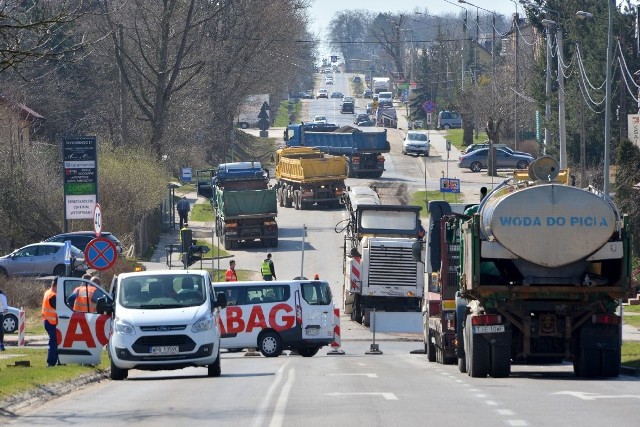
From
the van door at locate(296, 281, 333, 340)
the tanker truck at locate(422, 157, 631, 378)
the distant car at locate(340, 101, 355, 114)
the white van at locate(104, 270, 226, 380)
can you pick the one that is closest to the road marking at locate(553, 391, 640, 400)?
the tanker truck at locate(422, 157, 631, 378)

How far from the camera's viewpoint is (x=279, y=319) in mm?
29984

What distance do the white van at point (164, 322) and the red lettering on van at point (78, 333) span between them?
130cm

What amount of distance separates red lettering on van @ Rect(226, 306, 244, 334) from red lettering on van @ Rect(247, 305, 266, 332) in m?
0.22

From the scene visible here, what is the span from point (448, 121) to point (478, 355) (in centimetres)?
10236

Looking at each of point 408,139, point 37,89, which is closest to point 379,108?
point 408,139

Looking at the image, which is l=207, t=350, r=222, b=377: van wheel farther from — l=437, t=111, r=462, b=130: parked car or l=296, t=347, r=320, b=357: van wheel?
l=437, t=111, r=462, b=130: parked car

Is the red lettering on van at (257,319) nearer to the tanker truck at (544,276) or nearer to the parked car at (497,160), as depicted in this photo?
the tanker truck at (544,276)

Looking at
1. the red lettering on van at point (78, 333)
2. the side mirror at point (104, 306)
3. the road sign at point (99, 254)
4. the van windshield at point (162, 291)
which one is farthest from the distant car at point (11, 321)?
the side mirror at point (104, 306)

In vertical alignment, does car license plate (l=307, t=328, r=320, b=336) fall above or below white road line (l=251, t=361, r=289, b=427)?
below

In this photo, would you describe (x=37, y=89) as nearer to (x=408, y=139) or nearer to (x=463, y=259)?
(x=408, y=139)

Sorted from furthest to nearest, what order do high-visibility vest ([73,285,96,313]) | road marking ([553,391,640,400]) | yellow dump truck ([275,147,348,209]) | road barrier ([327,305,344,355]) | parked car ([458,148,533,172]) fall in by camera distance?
parked car ([458,148,533,172]) < yellow dump truck ([275,147,348,209]) < road barrier ([327,305,344,355]) < high-visibility vest ([73,285,96,313]) < road marking ([553,391,640,400])

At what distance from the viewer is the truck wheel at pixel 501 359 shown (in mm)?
19797

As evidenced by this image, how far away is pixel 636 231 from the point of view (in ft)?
157

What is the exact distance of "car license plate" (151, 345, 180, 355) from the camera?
67.3ft
